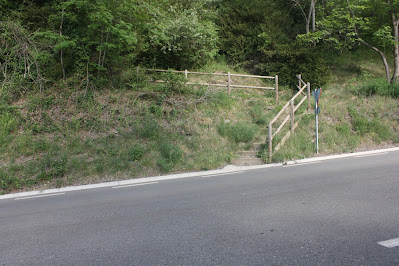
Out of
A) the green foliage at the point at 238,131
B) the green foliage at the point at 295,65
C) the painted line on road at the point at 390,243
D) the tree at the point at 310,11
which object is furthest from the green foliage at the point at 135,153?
the tree at the point at 310,11

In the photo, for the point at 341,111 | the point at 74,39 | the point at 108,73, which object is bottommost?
the point at 341,111

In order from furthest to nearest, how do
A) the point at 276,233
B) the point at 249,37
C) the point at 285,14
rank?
the point at 285,14 → the point at 249,37 → the point at 276,233

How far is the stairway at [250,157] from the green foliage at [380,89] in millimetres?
9688

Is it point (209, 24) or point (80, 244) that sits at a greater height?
point (209, 24)

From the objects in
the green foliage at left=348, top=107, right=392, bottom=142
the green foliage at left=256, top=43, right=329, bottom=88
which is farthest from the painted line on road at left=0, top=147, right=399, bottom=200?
the green foliage at left=256, top=43, right=329, bottom=88

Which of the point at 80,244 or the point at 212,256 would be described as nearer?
the point at 212,256

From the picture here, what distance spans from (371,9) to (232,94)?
11941 millimetres

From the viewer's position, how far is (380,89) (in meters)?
17.0

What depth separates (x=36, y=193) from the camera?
28.5 ft

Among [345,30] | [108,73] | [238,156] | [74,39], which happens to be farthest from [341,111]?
[74,39]

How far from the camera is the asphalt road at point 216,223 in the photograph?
409cm

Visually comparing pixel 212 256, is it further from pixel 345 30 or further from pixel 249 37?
pixel 345 30

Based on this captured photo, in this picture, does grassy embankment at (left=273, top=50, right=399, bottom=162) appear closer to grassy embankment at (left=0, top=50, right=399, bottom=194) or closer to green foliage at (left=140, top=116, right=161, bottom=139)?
grassy embankment at (left=0, top=50, right=399, bottom=194)

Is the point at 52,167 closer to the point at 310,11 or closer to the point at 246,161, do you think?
the point at 246,161
